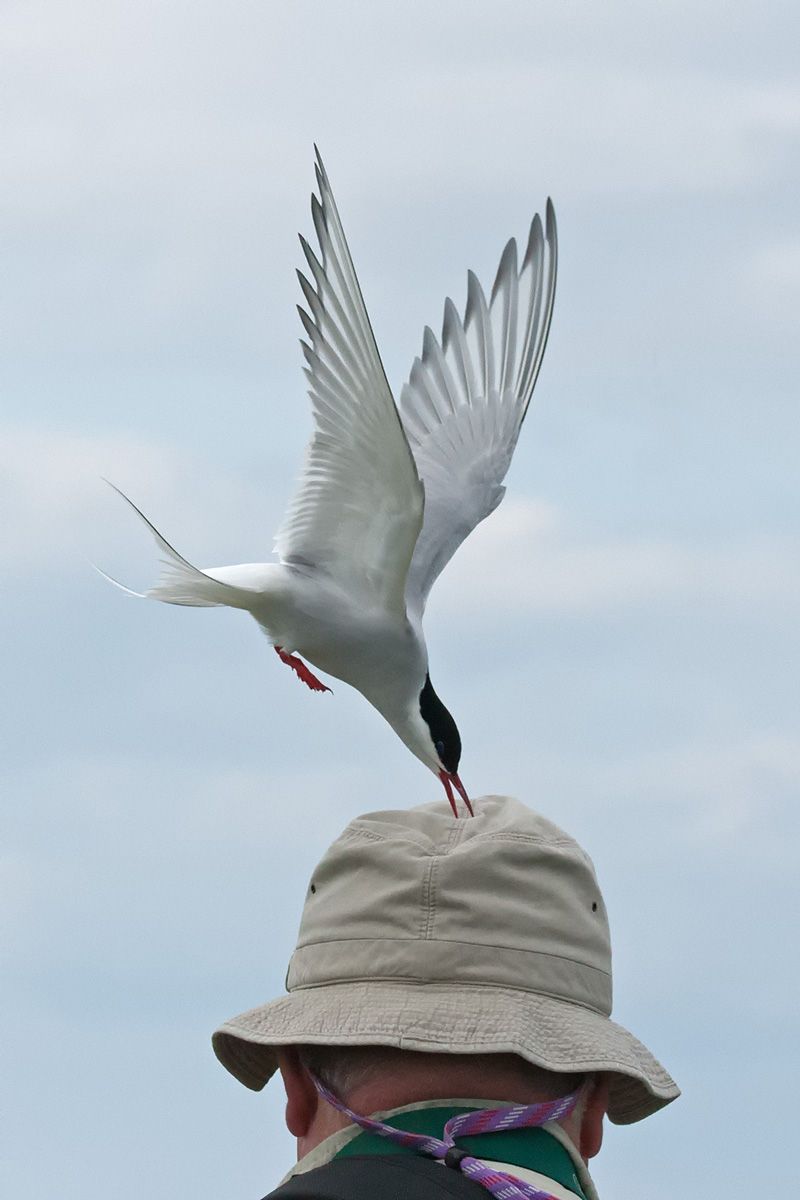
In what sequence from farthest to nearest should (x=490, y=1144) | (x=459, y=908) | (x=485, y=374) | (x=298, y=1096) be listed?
(x=485, y=374), (x=298, y=1096), (x=459, y=908), (x=490, y=1144)

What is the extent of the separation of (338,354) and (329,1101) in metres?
3.16

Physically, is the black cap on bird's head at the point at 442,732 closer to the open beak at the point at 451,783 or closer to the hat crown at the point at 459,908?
the open beak at the point at 451,783

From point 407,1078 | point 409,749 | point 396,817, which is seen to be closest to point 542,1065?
point 407,1078

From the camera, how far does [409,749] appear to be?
6.27 m

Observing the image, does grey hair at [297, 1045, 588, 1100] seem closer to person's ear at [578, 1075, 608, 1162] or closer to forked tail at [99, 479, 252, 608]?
person's ear at [578, 1075, 608, 1162]

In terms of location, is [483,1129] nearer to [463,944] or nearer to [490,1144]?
[490,1144]

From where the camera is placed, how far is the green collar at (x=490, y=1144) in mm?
2547

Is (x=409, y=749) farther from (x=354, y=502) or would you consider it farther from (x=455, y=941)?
(x=455, y=941)

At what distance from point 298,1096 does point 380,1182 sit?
482mm

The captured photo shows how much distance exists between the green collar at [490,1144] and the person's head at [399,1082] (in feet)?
0.12

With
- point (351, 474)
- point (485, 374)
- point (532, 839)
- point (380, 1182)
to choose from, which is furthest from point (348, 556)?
point (380, 1182)

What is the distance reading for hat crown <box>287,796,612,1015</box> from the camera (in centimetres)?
269

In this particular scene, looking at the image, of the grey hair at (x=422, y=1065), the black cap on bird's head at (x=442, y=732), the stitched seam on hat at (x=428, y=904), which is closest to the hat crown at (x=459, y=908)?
the stitched seam on hat at (x=428, y=904)

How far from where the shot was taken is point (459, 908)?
106 inches
